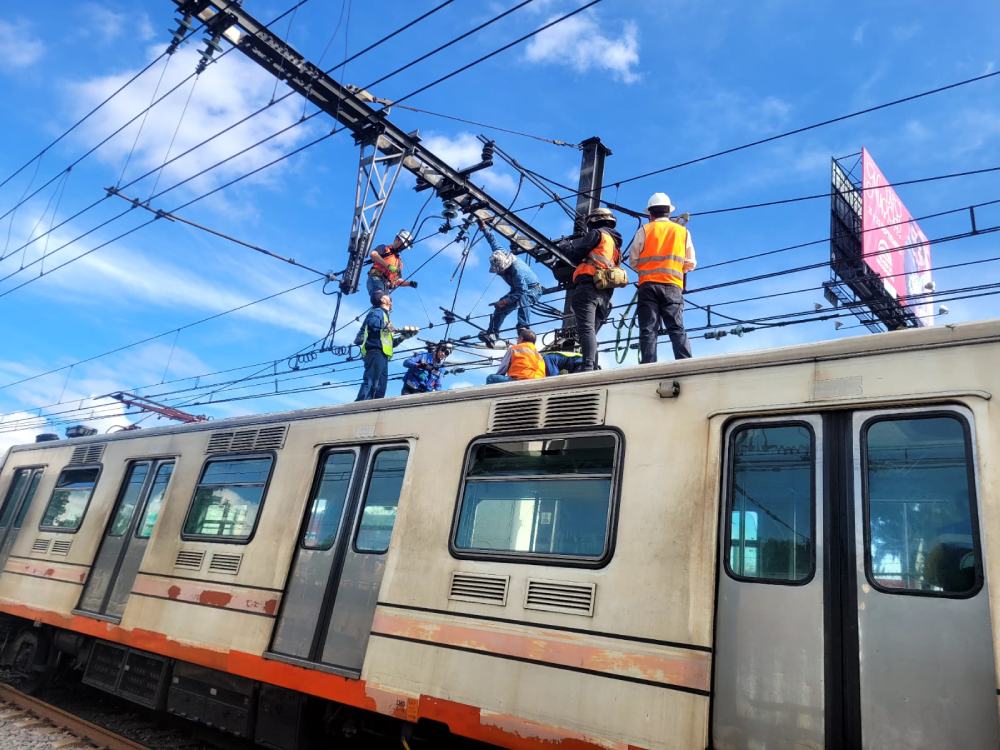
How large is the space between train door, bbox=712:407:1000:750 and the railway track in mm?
5948

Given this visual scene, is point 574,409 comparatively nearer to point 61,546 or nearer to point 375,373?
point 375,373

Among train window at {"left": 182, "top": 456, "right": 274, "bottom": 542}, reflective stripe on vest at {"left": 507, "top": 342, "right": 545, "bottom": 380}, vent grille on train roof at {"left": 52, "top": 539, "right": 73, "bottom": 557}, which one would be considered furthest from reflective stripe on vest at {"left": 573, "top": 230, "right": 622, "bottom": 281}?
vent grille on train roof at {"left": 52, "top": 539, "right": 73, "bottom": 557}

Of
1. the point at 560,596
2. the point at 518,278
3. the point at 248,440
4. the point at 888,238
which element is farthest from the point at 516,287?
the point at 888,238

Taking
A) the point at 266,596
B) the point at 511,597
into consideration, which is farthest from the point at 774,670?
the point at 266,596

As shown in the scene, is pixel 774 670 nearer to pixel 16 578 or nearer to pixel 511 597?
pixel 511 597

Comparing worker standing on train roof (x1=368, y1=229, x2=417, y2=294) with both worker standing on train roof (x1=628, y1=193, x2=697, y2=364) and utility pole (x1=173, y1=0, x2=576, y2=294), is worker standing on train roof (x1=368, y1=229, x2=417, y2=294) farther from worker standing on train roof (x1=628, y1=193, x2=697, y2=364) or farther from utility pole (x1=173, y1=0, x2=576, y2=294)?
worker standing on train roof (x1=628, y1=193, x2=697, y2=364)

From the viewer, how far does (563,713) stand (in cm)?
409

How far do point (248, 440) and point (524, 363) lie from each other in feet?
9.97

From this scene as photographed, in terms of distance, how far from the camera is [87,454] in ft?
31.2

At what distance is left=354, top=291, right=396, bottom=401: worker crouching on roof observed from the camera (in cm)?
927

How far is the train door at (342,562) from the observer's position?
545 centimetres

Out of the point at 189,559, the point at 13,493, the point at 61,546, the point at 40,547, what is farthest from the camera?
the point at 13,493

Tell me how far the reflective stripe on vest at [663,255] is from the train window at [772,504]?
277 centimetres

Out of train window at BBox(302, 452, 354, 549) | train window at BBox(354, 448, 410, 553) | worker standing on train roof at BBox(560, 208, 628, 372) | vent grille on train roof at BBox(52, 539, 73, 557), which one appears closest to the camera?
train window at BBox(354, 448, 410, 553)
